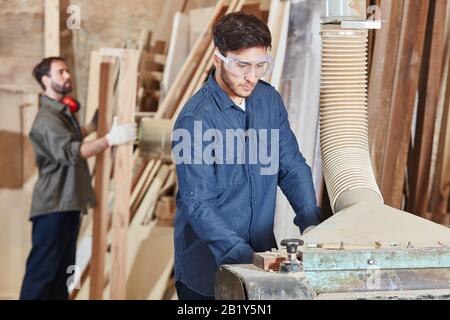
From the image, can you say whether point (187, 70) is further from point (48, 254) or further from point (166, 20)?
point (48, 254)

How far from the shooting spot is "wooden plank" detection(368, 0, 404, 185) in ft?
13.4

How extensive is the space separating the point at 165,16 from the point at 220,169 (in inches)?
49.5

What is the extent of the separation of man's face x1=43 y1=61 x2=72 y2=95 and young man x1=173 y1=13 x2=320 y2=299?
100 centimetres

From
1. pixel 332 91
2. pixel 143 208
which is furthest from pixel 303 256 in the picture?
pixel 143 208

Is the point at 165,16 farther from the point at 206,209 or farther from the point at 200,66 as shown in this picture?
the point at 206,209

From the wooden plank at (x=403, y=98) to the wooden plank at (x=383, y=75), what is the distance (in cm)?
3

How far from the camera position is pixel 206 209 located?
9.53ft

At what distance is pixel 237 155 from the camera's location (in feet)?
10.7

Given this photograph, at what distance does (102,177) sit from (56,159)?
27 centimetres

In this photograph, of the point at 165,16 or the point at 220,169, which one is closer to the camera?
the point at 220,169

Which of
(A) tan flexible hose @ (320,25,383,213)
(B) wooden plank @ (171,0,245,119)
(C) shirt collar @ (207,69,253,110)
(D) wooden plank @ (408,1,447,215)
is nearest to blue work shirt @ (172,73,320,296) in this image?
(C) shirt collar @ (207,69,253,110)

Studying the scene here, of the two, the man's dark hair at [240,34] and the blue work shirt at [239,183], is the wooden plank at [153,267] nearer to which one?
the blue work shirt at [239,183]

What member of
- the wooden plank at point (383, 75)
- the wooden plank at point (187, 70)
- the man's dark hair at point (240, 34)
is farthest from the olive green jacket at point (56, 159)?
the wooden plank at point (383, 75)

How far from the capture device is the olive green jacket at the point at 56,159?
3924 mm
